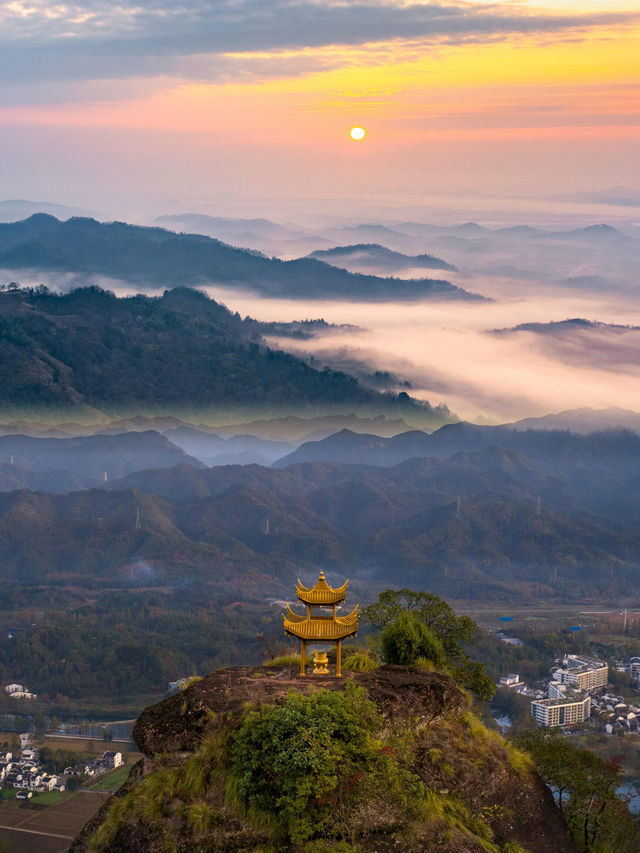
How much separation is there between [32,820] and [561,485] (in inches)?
5855

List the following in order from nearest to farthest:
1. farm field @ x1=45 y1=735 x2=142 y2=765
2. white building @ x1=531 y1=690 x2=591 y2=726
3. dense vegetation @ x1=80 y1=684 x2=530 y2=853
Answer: dense vegetation @ x1=80 y1=684 x2=530 y2=853 < farm field @ x1=45 y1=735 x2=142 y2=765 < white building @ x1=531 y1=690 x2=591 y2=726

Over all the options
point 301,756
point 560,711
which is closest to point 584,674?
point 560,711

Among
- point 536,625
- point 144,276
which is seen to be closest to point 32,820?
point 536,625

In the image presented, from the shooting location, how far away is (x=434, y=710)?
29.8 meters

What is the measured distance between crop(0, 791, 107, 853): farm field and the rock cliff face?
93.4 feet

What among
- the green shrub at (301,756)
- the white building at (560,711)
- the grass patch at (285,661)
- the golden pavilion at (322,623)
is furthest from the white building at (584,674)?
the green shrub at (301,756)

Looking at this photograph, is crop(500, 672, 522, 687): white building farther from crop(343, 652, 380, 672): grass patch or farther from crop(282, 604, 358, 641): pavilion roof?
crop(282, 604, 358, 641): pavilion roof

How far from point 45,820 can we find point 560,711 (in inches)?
1539

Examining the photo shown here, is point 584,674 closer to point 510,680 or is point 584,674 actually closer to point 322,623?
point 510,680

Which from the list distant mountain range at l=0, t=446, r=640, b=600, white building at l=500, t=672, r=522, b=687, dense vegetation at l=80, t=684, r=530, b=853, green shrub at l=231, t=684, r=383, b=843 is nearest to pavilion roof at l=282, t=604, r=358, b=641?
dense vegetation at l=80, t=684, r=530, b=853

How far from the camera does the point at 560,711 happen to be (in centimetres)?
7975

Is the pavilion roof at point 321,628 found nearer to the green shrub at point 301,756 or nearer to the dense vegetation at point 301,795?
the dense vegetation at point 301,795

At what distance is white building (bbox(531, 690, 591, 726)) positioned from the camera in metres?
79.0

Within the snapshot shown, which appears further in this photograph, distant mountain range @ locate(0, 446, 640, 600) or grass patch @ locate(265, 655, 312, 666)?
distant mountain range @ locate(0, 446, 640, 600)
